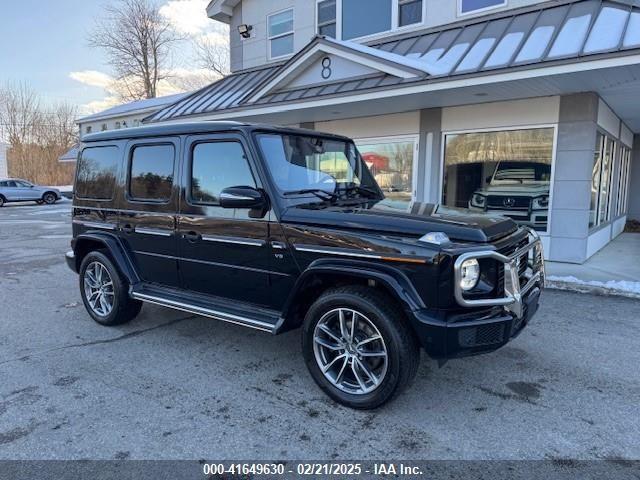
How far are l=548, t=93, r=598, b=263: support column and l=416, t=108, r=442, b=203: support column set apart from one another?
2.26 m

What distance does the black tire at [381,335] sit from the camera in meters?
3.01

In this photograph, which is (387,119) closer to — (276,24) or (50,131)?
(276,24)

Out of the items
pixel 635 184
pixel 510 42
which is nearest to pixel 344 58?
pixel 510 42

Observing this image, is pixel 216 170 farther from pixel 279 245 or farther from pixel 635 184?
pixel 635 184

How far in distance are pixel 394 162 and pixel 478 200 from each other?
2.04 meters

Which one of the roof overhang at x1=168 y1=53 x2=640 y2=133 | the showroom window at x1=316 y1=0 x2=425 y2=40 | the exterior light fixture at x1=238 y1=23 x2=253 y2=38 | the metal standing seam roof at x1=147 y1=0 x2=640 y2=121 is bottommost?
the roof overhang at x1=168 y1=53 x2=640 y2=133

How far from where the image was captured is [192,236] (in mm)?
4098

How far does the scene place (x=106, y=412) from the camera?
3.20 m

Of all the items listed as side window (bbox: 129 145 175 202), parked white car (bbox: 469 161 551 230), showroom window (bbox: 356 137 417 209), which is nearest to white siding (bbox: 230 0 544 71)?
showroom window (bbox: 356 137 417 209)

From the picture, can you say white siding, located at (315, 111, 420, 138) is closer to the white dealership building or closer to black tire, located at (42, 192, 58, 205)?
the white dealership building

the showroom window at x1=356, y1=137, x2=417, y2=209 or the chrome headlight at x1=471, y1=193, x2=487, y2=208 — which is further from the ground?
the showroom window at x1=356, y1=137, x2=417, y2=209

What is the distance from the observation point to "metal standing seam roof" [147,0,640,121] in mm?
6477

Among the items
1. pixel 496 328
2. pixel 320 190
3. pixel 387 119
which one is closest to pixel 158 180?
pixel 320 190

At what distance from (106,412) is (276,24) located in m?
11.9
